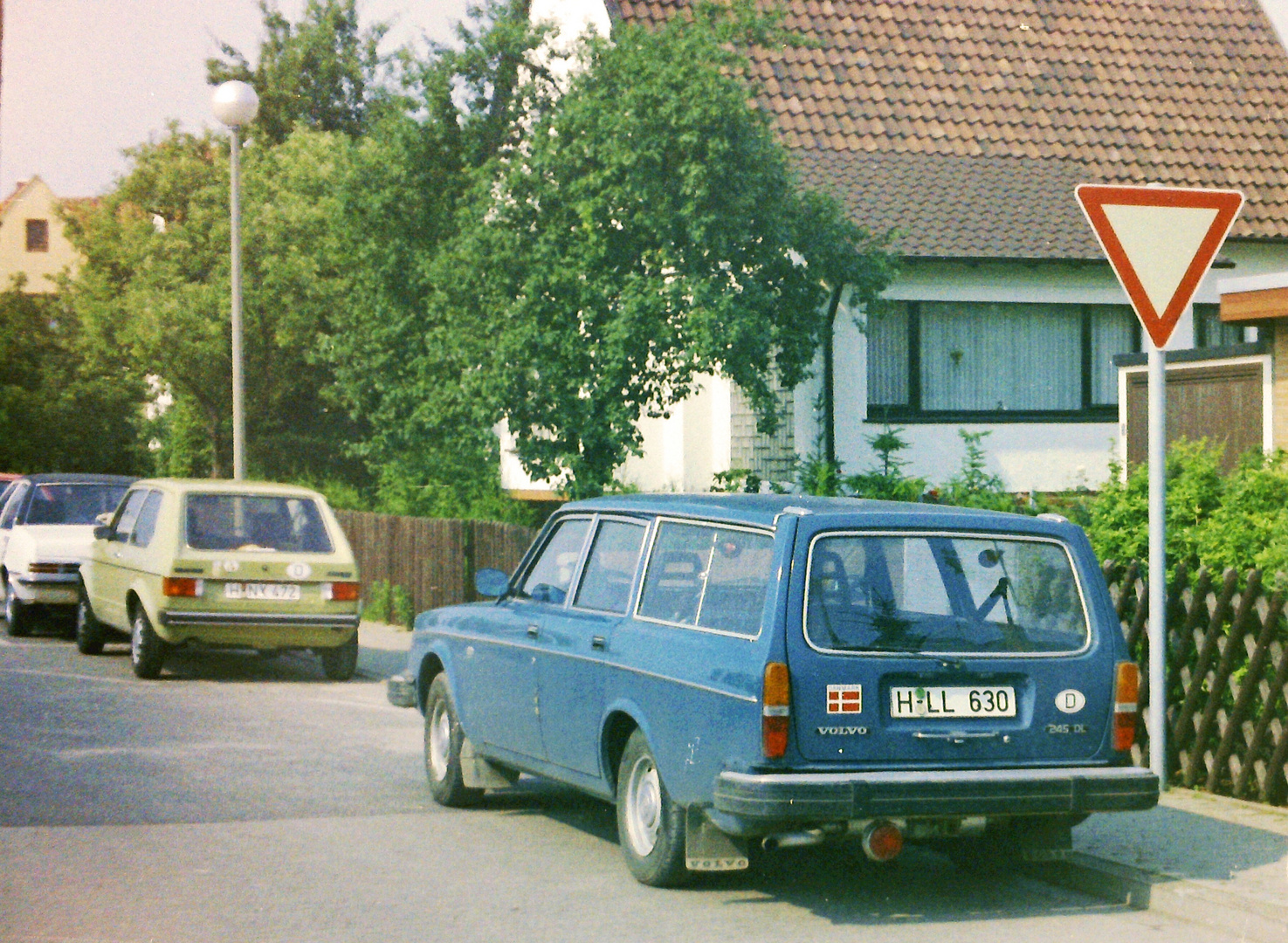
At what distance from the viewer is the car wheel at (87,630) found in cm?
1742

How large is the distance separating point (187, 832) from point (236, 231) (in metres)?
13.4

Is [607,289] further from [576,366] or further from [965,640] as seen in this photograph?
[965,640]

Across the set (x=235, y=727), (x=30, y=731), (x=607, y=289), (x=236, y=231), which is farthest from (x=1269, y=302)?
(x=236, y=231)

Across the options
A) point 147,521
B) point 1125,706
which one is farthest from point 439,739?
point 147,521

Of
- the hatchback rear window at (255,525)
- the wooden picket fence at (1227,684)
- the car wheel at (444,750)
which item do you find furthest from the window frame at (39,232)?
the wooden picket fence at (1227,684)

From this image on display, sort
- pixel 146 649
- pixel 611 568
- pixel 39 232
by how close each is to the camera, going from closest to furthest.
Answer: pixel 611 568 → pixel 146 649 → pixel 39 232

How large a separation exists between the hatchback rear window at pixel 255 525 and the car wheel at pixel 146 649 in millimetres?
833

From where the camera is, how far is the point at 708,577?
725 centimetres

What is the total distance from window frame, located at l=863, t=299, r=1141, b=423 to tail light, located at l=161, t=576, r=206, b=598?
32.8ft

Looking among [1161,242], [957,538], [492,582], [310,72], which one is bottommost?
[492,582]

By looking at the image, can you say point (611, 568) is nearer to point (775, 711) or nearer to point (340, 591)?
point (775, 711)

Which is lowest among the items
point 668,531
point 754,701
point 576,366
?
point 754,701

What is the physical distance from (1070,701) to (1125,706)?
0.91ft

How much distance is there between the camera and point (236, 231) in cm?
2094
